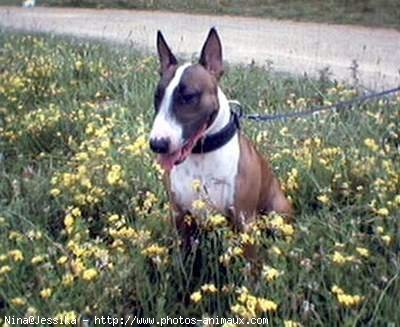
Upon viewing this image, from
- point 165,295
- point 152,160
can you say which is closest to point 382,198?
point 165,295

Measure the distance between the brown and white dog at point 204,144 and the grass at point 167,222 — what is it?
20cm

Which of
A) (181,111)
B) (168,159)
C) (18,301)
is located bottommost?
(18,301)

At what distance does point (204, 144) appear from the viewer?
133 inches

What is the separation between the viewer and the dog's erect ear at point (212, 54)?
355 cm

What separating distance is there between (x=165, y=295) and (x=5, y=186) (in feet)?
5.75

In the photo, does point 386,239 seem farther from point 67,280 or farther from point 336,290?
point 67,280

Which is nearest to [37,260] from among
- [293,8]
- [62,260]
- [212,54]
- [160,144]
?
[62,260]

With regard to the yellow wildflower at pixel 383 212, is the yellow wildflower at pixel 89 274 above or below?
below

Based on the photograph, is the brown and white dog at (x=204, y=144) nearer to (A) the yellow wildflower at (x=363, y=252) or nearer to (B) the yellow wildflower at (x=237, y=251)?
(B) the yellow wildflower at (x=237, y=251)

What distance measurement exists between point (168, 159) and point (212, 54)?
2.13 feet

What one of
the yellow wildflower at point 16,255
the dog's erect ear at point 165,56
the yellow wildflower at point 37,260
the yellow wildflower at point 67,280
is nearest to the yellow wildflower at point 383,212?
the dog's erect ear at point 165,56

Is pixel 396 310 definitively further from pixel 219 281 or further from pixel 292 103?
pixel 292 103

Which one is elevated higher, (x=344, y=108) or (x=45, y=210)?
(x=344, y=108)

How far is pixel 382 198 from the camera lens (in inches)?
137
